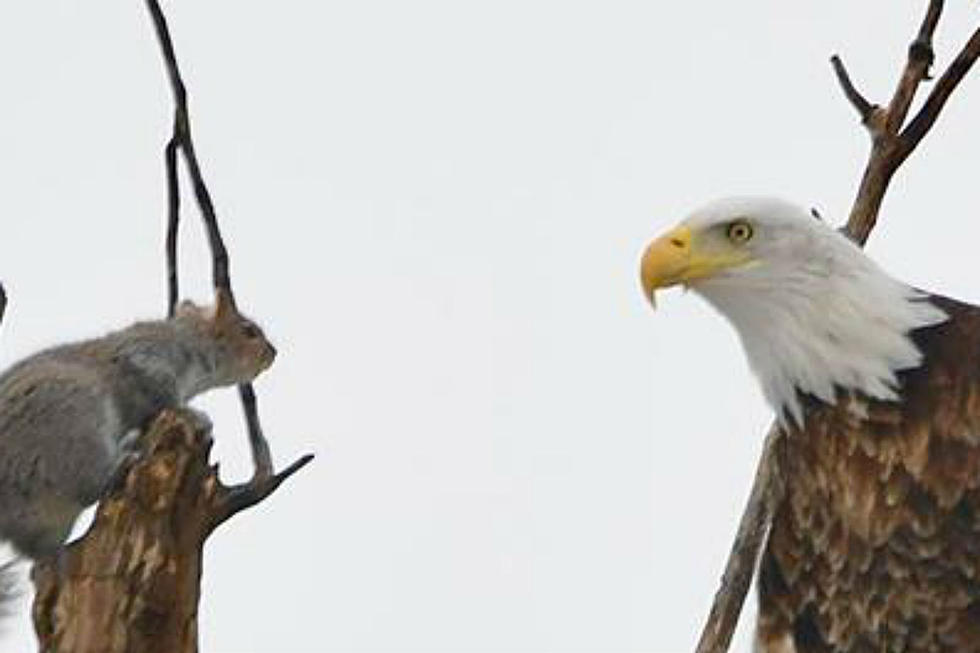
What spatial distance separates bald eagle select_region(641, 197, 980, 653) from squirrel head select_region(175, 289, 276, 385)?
6.78ft

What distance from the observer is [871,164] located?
14.8ft

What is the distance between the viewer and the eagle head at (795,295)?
4477mm

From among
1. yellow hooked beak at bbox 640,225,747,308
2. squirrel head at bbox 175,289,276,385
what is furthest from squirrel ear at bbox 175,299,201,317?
yellow hooked beak at bbox 640,225,747,308

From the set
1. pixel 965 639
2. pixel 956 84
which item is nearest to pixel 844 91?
pixel 956 84

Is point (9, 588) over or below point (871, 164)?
below

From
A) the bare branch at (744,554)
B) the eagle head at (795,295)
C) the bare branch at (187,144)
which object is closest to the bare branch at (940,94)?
the eagle head at (795,295)

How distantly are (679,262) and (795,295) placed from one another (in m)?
0.29

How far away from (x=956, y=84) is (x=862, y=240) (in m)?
0.38

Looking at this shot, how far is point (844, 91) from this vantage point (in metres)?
4.73

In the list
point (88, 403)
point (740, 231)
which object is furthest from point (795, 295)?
point (88, 403)

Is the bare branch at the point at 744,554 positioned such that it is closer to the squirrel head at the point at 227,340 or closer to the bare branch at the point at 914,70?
the bare branch at the point at 914,70

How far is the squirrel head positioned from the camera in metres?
6.44

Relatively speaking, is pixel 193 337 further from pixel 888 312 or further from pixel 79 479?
pixel 888 312

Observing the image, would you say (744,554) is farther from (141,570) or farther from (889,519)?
(141,570)
